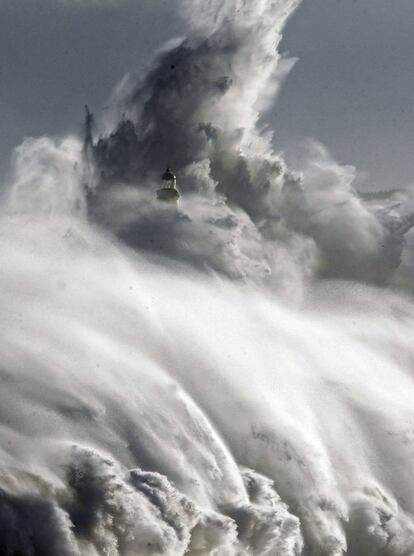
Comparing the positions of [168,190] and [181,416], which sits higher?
[168,190]

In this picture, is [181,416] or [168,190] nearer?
[181,416]

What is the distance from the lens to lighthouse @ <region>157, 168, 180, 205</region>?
65938mm

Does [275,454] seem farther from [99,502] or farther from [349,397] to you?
[99,502]

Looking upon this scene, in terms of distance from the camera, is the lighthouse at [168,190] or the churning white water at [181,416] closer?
→ the churning white water at [181,416]

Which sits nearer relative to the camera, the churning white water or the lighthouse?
the churning white water

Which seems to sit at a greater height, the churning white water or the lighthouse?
the lighthouse

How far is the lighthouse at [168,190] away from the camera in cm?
6594

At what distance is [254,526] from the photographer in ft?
144

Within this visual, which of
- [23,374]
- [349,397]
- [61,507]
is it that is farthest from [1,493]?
[349,397]

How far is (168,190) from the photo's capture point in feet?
216

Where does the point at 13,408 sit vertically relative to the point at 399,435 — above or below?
below

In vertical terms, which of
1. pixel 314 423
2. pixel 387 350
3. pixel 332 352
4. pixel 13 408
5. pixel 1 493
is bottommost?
pixel 1 493

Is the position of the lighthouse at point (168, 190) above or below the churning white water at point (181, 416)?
above

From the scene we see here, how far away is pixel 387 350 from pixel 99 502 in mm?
37505
